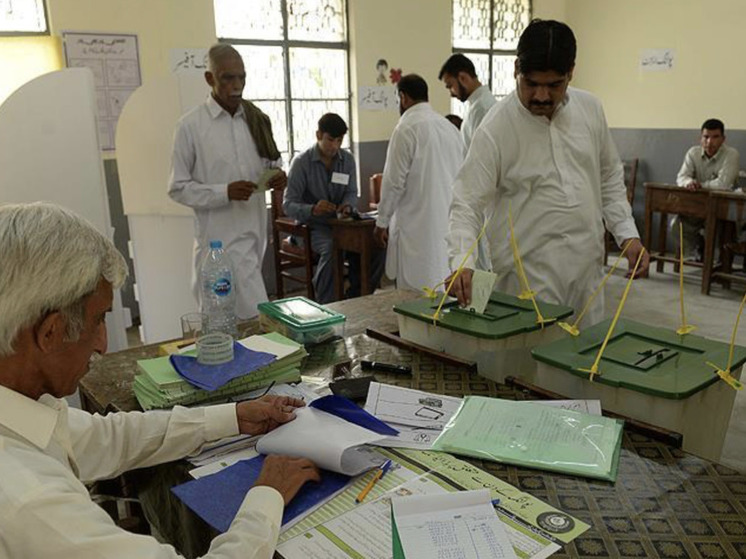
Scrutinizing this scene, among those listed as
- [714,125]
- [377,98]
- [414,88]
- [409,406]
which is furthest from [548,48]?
[714,125]

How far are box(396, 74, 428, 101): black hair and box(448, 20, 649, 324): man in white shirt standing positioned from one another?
1664mm

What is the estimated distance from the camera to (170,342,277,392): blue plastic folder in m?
1.34

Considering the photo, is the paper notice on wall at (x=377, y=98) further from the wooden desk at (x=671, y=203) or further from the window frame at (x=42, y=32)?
the window frame at (x=42, y=32)

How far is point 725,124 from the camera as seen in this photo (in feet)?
18.6

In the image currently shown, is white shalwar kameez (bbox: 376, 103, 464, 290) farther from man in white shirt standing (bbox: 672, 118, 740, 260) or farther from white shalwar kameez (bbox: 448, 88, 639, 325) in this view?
man in white shirt standing (bbox: 672, 118, 740, 260)

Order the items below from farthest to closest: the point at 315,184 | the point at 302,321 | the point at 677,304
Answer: the point at 677,304, the point at 315,184, the point at 302,321

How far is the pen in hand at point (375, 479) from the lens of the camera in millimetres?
1008

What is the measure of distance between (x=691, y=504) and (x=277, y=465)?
0.64 m

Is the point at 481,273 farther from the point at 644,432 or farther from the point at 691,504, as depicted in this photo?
the point at 691,504

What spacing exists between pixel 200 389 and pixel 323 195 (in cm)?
Answer: 305

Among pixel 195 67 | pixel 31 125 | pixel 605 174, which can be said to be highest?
pixel 195 67

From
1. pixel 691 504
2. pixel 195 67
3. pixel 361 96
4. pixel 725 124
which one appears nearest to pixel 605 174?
pixel 691 504

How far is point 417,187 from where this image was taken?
12.1 feet

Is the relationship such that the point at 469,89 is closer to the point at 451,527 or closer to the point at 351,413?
the point at 351,413
